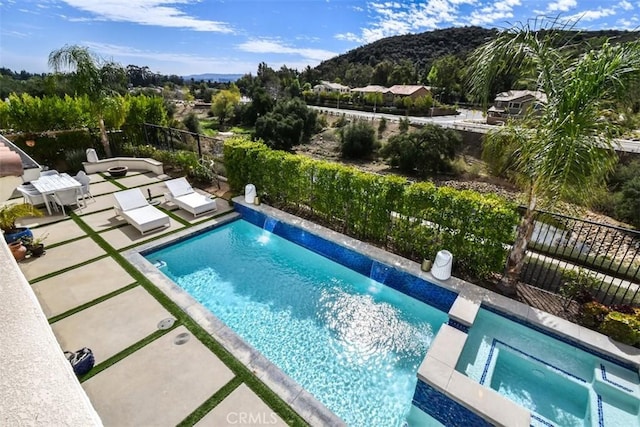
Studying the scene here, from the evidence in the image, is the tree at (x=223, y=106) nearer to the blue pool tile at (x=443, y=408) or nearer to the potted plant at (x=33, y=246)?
the potted plant at (x=33, y=246)

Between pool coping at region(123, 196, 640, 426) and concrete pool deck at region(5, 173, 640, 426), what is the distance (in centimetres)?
2

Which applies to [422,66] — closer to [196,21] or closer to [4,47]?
[196,21]

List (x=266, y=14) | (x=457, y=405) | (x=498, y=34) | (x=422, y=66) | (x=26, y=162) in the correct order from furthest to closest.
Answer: (x=422, y=66) < (x=266, y=14) < (x=498, y=34) < (x=26, y=162) < (x=457, y=405)

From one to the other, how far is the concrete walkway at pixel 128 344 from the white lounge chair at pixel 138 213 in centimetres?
40

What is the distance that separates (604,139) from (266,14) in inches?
564

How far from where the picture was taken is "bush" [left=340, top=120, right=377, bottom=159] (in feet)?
103

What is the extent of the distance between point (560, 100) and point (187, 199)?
9.03 metres

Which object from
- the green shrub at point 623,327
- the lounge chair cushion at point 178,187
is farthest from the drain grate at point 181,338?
the green shrub at point 623,327

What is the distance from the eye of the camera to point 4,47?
1151 centimetres

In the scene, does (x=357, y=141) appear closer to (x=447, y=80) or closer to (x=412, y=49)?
(x=447, y=80)

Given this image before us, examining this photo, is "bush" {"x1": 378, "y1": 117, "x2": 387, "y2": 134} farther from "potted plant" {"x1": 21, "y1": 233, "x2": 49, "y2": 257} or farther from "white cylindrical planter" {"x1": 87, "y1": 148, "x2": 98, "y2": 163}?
"potted plant" {"x1": 21, "y1": 233, "x2": 49, "y2": 257}

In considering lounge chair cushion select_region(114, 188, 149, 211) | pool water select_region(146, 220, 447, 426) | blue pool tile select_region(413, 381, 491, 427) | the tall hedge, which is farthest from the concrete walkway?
the tall hedge

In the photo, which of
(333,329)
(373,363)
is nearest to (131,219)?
(333,329)

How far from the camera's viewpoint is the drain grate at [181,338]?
4.53 metres
